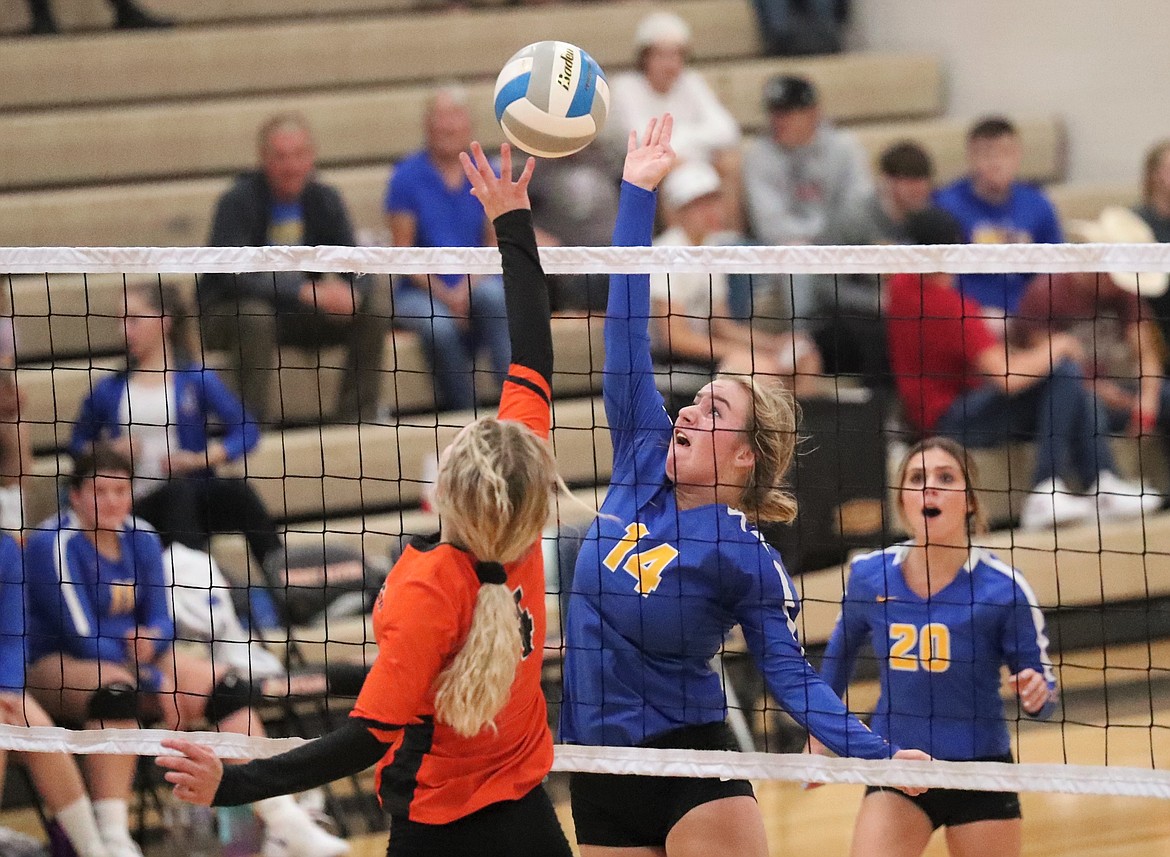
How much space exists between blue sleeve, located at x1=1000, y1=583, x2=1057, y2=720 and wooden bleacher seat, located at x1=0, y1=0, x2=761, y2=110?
5298mm

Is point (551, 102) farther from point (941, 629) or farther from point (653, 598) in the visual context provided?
point (941, 629)

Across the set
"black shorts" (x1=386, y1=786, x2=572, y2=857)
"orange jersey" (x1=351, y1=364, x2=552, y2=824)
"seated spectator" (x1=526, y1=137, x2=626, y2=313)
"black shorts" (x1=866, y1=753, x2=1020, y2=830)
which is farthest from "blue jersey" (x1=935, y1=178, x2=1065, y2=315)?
"black shorts" (x1=386, y1=786, x2=572, y2=857)


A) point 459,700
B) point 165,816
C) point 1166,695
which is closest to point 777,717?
point 1166,695

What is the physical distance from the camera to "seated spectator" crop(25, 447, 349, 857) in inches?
212

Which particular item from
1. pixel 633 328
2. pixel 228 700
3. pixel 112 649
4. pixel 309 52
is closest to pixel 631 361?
pixel 633 328

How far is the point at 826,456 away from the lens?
21.9ft

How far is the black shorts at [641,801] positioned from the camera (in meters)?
3.74

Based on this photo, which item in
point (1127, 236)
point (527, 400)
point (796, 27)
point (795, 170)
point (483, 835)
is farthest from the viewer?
point (796, 27)

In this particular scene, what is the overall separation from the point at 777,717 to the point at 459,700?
3.49 metres

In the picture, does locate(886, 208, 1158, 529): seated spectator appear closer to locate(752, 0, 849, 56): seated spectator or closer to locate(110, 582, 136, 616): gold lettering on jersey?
locate(752, 0, 849, 56): seated spectator

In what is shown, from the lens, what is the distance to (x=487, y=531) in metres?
3.02

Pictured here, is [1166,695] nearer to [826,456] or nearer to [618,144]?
[826,456]

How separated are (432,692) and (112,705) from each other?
263 cm

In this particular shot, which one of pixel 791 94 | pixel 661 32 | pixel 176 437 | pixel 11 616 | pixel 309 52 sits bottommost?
pixel 11 616
